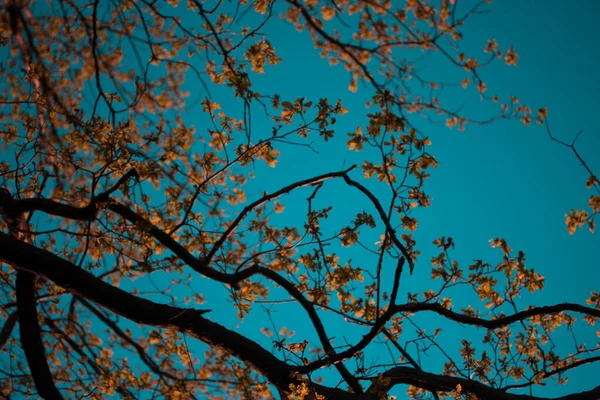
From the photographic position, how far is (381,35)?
3.92 m

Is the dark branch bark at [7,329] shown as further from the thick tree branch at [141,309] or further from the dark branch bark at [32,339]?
the thick tree branch at [141,309]

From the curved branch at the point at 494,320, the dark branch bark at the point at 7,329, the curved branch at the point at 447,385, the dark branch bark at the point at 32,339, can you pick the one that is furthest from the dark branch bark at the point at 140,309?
the dark branch bark at the point at 7,329

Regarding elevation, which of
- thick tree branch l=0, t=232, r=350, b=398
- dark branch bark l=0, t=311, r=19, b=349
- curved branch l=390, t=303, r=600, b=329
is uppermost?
dark branch bark l=0, t=311, r=19, b=349

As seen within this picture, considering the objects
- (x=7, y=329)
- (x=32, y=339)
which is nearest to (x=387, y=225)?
(x=32, y=339)

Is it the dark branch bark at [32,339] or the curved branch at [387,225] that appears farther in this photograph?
the dark branch bark at [32,339]

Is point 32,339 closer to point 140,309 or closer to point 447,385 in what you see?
point 140,309

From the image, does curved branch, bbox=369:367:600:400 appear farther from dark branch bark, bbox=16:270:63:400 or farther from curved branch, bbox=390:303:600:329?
dark branch bark, bbox=16:270:63:400

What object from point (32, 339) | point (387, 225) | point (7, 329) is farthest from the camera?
point (7, 329)

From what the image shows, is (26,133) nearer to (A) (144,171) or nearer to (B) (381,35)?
(A) (144,171)

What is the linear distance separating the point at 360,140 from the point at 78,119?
2543mm

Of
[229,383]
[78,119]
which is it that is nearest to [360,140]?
[78,119]

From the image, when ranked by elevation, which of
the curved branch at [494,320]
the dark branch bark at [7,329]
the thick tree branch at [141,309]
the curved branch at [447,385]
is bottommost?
the curved branch at [447,385]

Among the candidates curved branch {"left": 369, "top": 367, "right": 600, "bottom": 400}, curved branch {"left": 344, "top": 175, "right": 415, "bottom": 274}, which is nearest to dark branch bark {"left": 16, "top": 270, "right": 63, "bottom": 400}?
curved branch {"left": 369, "top": 367, "right": 600, "bottom": 400}

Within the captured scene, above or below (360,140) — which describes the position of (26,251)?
below
